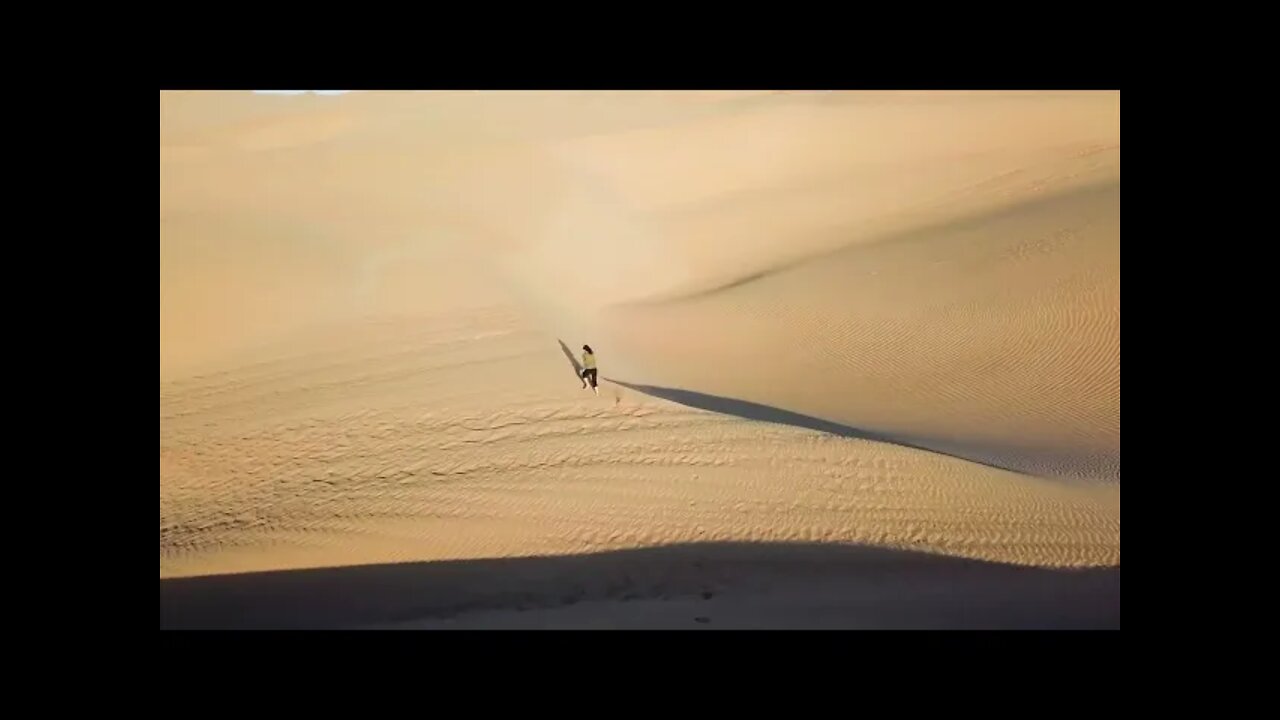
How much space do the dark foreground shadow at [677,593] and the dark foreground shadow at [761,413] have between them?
104 inches

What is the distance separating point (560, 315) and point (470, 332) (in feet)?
6.44

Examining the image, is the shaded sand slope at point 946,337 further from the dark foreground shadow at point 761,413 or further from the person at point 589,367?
the person at point 589,367

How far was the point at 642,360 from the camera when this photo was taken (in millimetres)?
12414

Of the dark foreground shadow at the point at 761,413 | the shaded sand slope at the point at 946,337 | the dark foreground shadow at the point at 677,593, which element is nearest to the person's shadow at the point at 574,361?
the dark foreground shadow at the point at 761,413

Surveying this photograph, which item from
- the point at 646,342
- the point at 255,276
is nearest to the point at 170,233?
the point at 255,276

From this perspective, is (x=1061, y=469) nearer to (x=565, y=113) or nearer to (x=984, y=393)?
(x=984, y=393)

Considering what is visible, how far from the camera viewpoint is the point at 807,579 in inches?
237

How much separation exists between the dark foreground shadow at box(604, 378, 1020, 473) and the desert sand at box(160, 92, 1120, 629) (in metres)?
0.07

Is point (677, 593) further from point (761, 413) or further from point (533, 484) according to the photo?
point (761, 413)

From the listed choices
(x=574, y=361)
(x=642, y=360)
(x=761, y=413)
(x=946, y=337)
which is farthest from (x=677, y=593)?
(x=946, y=337)

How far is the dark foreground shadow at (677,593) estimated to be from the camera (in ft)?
17.9

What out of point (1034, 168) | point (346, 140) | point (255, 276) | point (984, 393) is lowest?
point (984, 393)

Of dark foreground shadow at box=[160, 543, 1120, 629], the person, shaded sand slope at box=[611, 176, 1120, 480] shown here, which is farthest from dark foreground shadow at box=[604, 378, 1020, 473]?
dark foreground shadow at box=[160, 543, 1120, 629]

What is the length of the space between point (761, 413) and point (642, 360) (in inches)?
111
